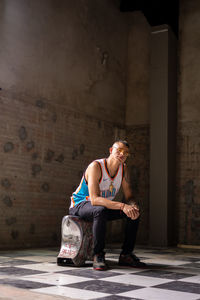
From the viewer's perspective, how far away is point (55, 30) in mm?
6324

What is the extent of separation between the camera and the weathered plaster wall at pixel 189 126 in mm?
6672

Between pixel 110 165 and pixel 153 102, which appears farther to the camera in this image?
pixel 153 102

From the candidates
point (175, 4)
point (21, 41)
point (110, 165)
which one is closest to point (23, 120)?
point (21, 41)

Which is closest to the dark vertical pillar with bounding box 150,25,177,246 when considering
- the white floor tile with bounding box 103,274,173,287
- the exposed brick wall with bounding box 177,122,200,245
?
the exposed brick wall with bounding box 177,122,200,245

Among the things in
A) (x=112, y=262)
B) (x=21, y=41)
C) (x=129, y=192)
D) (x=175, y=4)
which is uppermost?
(x=175, y=4)

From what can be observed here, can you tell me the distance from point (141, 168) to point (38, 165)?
2.16 meters

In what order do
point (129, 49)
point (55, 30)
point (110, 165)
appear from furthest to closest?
point (129, 49) < point (55, 30) < point (110, 165)

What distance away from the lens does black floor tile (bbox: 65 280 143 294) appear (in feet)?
8.44

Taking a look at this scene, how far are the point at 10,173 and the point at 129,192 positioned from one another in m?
2.15

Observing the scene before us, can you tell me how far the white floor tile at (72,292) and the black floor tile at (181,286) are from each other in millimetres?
517

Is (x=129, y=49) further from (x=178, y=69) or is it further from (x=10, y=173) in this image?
(x=10, y=173)

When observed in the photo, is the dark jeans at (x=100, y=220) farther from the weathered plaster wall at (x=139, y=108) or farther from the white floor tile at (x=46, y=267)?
the weathered plaster wall at (x=139, y=108)

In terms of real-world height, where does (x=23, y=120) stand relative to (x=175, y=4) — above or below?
below

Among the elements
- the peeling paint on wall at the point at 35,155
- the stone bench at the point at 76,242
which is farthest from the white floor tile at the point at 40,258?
the peeling paint on wall at the point at 35,155
